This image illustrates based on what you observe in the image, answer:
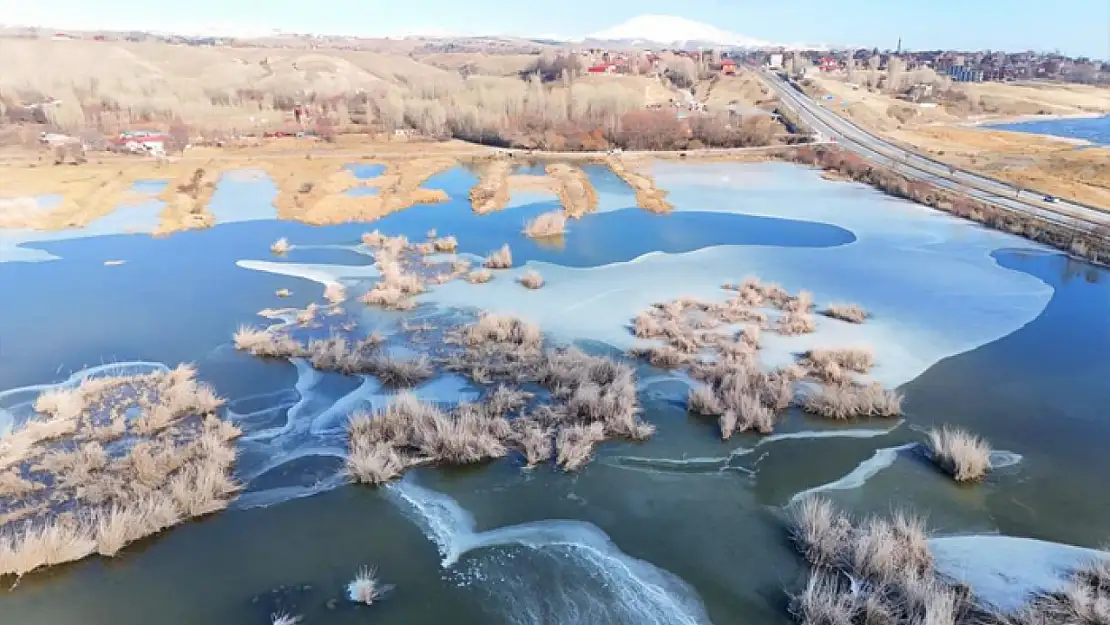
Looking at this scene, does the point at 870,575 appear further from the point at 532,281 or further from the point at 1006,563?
the point at 532,281

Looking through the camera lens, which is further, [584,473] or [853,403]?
[853,403]

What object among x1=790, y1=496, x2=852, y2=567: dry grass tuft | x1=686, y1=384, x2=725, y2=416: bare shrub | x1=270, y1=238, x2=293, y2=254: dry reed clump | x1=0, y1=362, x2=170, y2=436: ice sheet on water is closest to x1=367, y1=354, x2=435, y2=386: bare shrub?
x1=0, y1=362, x2=170, y2=436: ice sheet on water

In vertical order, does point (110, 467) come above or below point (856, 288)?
below

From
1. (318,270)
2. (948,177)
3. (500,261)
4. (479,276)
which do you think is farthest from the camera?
(948,177)

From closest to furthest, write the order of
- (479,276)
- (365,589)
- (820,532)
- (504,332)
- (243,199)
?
(365,589) < (820,532) < (504,332) < (479,276) < (243,199)

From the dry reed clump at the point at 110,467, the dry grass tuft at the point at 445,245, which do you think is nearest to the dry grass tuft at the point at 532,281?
the dry grass tuft at the point at 445,245

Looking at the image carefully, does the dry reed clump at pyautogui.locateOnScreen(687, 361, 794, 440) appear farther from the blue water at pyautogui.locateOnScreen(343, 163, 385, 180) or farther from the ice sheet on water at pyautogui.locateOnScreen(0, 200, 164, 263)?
the blue water at pyautogui.locateOnScreen(343, 163, 385, 180)

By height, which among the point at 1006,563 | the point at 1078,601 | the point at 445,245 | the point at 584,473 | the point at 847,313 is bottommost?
the point at 584,473

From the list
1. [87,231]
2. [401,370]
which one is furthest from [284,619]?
[87,231]

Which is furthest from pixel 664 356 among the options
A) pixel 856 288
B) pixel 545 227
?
pixel 545 227

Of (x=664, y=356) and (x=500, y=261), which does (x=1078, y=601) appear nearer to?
(x=664, y=356)
